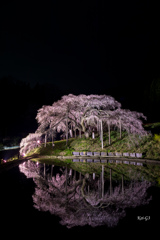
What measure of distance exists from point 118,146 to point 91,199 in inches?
587

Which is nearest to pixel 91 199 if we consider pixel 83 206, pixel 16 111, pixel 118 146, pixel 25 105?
pixel 83 206

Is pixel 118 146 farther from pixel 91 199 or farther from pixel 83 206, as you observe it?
pixel 83 206

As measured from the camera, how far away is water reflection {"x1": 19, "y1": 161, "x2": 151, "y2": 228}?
5234 millimetres

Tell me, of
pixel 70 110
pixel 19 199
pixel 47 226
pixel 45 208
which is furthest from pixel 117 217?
pixel 70 110

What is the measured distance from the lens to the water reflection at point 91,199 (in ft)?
17.2

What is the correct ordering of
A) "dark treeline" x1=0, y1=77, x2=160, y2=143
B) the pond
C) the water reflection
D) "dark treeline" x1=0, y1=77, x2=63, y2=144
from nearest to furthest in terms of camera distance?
the pond
the water reflection
"dark treeline" x1=0, y1=77, x2=160, y2=143
"dark treeline" x1=0, y1=77, x2=63, y2=144

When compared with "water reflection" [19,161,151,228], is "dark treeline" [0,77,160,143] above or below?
above

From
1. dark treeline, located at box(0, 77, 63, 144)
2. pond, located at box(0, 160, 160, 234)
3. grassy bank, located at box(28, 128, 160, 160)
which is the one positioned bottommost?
pond, located at box(0, 160, 160, 234)

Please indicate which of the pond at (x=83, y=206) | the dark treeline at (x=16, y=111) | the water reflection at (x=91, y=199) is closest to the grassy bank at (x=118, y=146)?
the water reflection at (x=91, y=199)

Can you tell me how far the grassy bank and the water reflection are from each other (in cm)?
866

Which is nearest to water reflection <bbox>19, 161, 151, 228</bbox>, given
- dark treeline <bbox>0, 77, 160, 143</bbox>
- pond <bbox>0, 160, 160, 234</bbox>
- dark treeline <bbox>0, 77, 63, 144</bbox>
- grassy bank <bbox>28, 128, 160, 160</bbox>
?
pond <bbox>0, 160, 160, 234</bbox>

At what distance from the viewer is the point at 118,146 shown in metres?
21.0

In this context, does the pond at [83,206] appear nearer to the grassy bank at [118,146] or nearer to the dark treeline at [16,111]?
the grassy bank at [118,146]

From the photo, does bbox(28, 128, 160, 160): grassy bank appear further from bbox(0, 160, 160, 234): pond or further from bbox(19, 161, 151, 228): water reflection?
bbox(0, 160, 160, 234): pond
